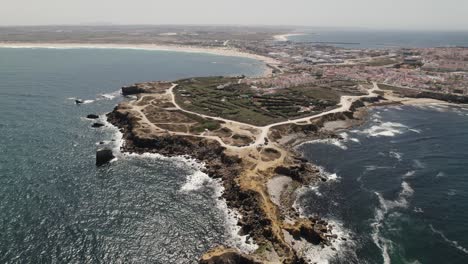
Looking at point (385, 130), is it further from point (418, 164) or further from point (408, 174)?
point (408, 174)

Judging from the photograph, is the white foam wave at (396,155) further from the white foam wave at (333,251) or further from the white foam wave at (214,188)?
the white foam wave at (214,188)

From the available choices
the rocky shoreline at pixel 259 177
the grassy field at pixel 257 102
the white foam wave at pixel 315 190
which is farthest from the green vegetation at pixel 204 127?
the white foam wave at pixel 315 190

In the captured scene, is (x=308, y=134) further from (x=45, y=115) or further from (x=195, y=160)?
(x=45, y=115)

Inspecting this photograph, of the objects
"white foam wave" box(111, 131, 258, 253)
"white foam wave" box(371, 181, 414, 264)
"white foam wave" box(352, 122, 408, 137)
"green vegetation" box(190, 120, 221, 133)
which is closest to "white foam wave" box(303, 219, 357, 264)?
"white foam wave" box(371, 181, 414, 264)

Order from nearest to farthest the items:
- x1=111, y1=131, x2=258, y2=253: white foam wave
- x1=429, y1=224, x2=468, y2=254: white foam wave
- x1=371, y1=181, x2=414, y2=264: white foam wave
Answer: x1=429, y1=224, x2=468, y2=254: white foam wave
x1=371, y1=181, x2=414, y2=264: white foam wave
x1=111, y1=131, x2=258, y2=253: white foam wave

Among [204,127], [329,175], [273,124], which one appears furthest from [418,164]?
[204,127]

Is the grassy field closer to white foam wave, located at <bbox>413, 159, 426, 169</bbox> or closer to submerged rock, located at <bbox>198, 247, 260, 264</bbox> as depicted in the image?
white foam wave, located at <bbox>413, 159, 426, 169</bbox>
